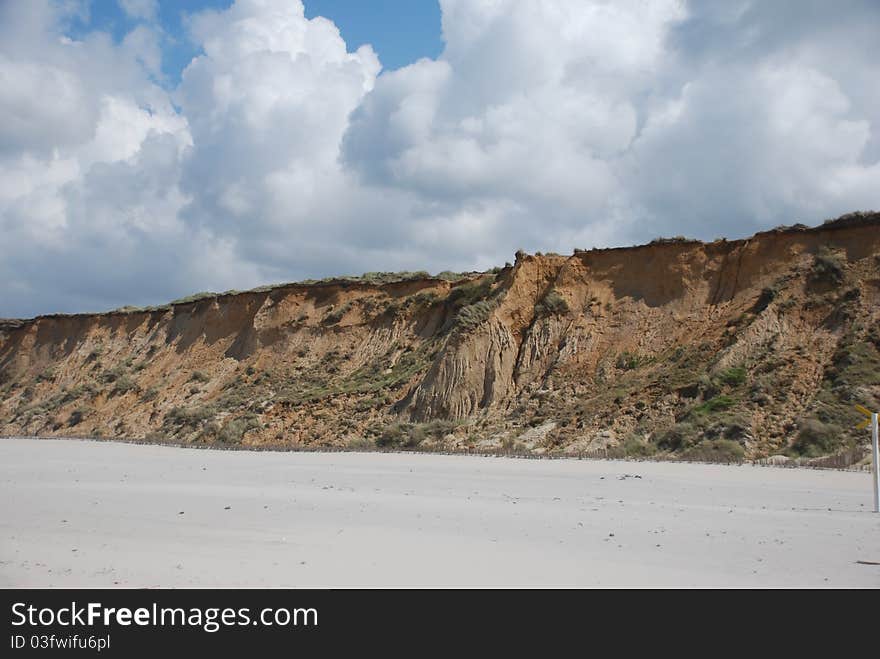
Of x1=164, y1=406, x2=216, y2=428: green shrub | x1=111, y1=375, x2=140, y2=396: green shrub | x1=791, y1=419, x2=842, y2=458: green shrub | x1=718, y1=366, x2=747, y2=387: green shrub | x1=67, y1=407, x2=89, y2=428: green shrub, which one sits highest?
x1=111, y1=375, x2=140, y2=396: green shrub

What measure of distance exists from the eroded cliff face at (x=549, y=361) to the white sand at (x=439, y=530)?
9615mm

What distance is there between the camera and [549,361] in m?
34.0

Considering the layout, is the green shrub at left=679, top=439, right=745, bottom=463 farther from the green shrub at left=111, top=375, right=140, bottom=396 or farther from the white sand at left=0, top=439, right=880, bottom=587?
the green shrub at left=111, top=375, right=140, bottom=396

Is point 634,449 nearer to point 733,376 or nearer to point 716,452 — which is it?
point 716,452

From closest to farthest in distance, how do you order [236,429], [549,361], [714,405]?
[714,405] → [549,361] → [236,429]

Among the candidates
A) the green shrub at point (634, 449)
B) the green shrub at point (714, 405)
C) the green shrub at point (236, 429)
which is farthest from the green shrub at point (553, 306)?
the green shrub at point (236, 429)

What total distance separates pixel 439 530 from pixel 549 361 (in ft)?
82.2

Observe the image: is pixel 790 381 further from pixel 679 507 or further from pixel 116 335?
pixel 116 335

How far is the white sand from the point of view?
7.00 m

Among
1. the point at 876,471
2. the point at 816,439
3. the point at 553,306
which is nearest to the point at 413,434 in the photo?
the point at 553,306

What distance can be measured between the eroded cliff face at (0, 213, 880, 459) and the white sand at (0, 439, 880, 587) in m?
9.62

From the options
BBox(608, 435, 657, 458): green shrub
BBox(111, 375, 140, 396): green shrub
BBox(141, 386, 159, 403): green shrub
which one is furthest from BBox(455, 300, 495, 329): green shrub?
BBox(111, 375, 140, 396): green shrub

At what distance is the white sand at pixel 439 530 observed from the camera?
7.00 m
